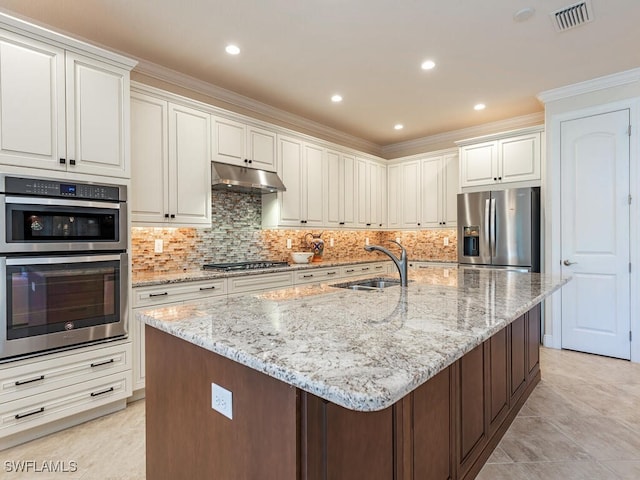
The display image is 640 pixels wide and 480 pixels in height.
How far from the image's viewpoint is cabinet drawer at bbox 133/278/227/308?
2.65m

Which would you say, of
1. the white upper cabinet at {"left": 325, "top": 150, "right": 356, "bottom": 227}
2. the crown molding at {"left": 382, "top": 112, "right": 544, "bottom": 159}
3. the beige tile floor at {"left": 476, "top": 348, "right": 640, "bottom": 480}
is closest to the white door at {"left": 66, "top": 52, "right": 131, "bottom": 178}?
the white upper cabinet at {"left": 325, "top": 150, "right": 356, "bottom": 227}

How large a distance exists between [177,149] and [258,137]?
0.97m

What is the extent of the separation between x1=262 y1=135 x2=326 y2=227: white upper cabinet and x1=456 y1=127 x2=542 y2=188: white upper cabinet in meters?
1.95

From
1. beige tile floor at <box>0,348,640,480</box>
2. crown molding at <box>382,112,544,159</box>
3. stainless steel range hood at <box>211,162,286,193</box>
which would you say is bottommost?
beige tile floor at <box>0,348,640,480</box>

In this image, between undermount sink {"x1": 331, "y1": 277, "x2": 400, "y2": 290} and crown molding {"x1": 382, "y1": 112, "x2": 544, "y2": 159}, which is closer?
undermount sink {"x1": 331, "y1": 277, "x2": 400, "y2": 290}

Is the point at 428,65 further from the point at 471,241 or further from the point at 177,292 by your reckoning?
the point at 177,292

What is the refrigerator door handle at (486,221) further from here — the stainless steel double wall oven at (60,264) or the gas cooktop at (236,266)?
the stainless steel double wall oven at (60,264)

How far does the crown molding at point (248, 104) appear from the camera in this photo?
3.28 meters

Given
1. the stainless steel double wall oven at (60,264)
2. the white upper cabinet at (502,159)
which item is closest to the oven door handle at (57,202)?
the stainless steel double wall oven at (60,264)

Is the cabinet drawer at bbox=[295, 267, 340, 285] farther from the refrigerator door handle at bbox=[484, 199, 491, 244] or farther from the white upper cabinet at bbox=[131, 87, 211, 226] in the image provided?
the refrigerator door handle at bbox=[484, 199, 491, 244]

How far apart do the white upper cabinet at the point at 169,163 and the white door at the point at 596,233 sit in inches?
152

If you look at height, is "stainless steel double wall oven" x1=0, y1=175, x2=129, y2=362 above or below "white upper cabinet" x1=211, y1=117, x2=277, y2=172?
below

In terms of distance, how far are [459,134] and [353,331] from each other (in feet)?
16.0

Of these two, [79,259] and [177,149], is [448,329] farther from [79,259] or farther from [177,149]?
[177,149]
